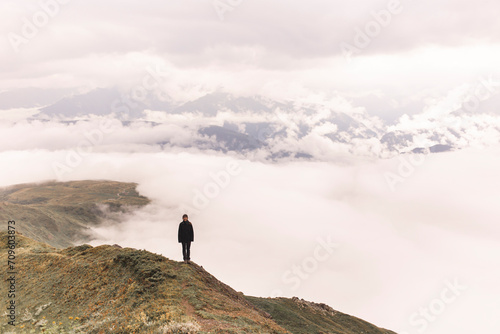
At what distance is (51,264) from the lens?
40000 millimetres

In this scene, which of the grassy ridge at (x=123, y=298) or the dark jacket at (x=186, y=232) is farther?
the dark jacket at (x=186, y=232)

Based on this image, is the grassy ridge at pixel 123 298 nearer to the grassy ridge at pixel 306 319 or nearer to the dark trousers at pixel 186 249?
the dark trousers at pixel 186 249

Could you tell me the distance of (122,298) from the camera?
27812 mm

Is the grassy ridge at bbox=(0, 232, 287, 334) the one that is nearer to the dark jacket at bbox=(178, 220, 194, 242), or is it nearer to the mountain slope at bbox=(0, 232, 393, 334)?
the mountain slope at bbox=(0, 232, 393, 334)

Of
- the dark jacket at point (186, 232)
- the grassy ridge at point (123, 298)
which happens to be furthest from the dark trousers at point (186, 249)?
the grassy ridge at point (123, 298)

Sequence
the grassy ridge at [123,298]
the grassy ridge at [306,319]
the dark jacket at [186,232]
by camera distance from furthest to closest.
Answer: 1. the grassy ridge at [306,319]
2. the dark jacket at [186,232]
3. the grassy ridge at [123,298]

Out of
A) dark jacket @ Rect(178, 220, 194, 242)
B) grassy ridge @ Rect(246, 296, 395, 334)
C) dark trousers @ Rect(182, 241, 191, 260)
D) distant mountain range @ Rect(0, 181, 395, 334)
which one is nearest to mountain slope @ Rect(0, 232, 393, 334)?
distant mountain range @ Rect(0, 181, 395, 334)

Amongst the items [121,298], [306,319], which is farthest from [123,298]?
[306,319]

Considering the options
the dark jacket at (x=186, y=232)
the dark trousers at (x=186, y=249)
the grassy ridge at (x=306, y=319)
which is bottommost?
the grassy ridge at (x=306, y=319)

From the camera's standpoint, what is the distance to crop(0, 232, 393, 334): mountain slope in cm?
2340

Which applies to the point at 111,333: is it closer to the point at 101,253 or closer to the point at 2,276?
the point at 101,253

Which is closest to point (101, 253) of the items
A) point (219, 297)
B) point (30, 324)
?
point (30, 324)

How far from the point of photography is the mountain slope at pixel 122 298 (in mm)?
23403

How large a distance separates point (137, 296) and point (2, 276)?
25.6m
